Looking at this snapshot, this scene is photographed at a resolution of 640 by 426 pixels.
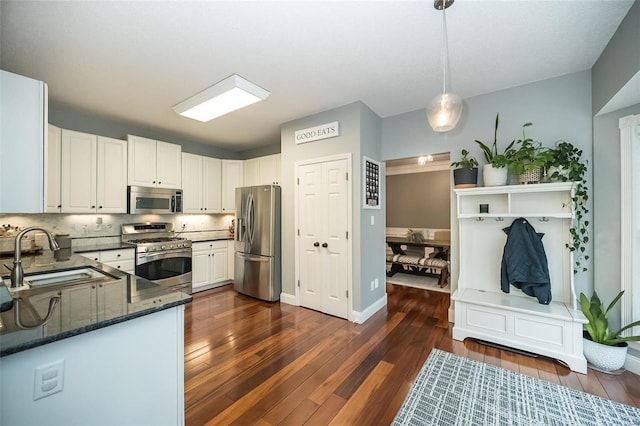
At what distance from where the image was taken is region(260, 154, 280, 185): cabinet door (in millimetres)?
4461

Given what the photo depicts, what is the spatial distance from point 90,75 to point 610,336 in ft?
17.1

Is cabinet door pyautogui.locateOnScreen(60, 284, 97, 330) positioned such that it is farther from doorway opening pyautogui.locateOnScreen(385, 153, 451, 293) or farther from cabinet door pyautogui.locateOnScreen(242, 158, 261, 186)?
doorway opening pyautogui.locateOnScreen(385, 153, 451, 293)

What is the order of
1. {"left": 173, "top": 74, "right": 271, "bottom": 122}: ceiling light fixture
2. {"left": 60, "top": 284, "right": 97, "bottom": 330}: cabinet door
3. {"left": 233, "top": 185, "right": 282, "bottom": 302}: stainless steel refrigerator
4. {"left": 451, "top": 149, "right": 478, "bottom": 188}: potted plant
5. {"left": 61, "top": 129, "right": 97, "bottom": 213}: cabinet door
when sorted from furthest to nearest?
{"left": 233, "top": 185, "right": 282, "bottom": 302}: stainless steel refrigerator → {"left": 61, "top": 129, "right": 97, "bottom": 213}: cabinet door → {"left": 451, "top": 149, "right": 478, "bottom": 188}: potted plant → {"left": 173, "top": 74, "right": 271, "bottom": 122}: ceiling light fixture → {"left": 60, "top": 284, "right": 97, "bottom": 330}: cabinet door

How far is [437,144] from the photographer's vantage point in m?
3.21

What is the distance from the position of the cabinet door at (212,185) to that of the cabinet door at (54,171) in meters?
1.84

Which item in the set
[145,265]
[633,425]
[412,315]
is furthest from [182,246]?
[633,425]

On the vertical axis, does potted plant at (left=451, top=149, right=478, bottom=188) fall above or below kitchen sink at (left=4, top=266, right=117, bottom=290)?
above

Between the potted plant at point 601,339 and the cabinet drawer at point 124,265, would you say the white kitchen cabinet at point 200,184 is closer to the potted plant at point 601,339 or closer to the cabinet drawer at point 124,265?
the cabinet drawer at point 124,265

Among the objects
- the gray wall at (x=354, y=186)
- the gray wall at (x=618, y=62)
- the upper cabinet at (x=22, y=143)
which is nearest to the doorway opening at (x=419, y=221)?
the gray wall at (x=354, y=186)

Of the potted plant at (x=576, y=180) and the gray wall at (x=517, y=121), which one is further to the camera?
the gray wall at (x=517, y=121)

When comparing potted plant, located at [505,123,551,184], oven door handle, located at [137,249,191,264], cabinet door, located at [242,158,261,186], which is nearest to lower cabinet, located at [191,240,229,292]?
oven door handle, located at [137,249,191,264]

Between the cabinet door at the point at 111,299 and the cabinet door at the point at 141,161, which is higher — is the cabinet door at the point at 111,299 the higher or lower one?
the lower one

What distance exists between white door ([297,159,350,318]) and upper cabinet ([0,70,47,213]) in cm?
252

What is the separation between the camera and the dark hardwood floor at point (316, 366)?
5.69 ft
